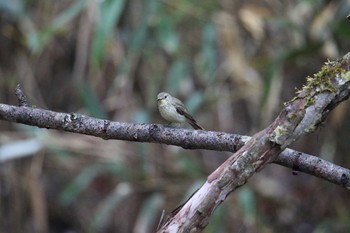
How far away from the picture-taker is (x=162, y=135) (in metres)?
1.97

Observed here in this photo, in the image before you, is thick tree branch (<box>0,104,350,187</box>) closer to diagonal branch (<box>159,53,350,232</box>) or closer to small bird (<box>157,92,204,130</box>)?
diagonal branch (<box>159,53,350,232</box>)

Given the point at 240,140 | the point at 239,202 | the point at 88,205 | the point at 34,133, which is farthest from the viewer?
the point at 88,205

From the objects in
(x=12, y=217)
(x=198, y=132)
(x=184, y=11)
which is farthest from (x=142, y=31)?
(x=198, y=132)

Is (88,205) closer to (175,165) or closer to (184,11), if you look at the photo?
(175,165)

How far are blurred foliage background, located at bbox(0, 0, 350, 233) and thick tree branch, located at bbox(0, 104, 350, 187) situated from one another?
1644 millimetres

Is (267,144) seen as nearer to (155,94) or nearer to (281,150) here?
(281,150)

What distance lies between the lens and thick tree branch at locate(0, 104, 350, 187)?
6.15 ft

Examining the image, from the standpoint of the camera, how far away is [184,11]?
166 inches

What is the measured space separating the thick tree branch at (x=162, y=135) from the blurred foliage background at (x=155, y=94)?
1.64 meters

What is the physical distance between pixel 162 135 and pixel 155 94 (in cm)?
259

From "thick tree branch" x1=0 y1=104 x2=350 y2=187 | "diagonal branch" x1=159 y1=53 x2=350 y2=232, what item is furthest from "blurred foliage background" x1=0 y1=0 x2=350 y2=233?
"diagonal branch" x1=159 y1=53 x2=350 y2=232

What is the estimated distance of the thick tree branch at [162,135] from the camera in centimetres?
188

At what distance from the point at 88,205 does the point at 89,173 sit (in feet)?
3.34

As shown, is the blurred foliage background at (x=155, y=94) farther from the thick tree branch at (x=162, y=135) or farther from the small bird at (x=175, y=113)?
the thick tree branch at (x=162, y=135)
